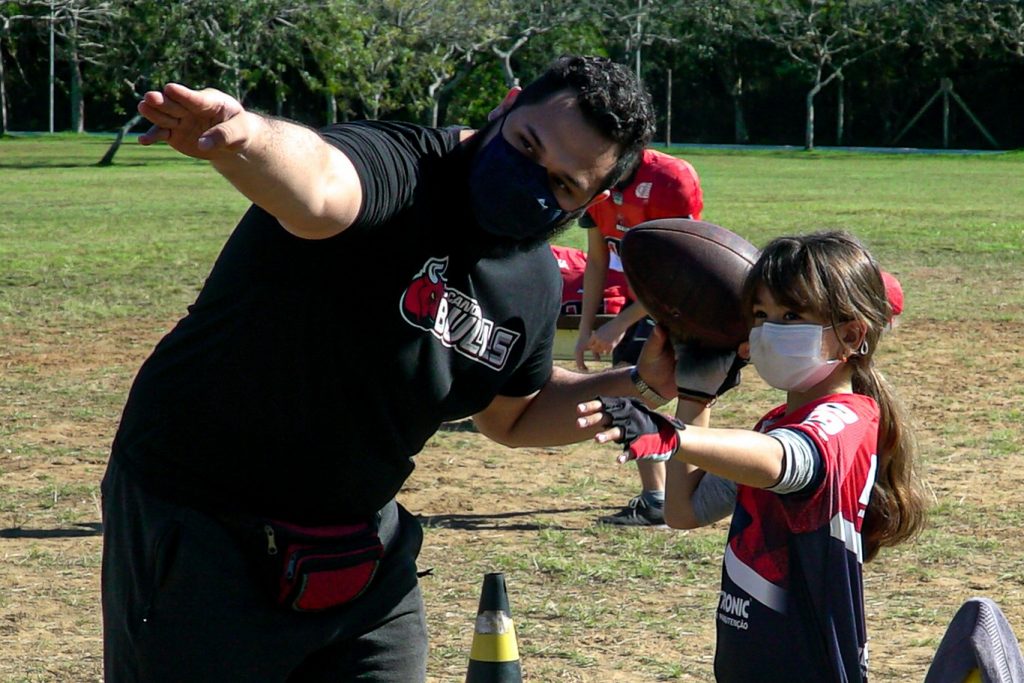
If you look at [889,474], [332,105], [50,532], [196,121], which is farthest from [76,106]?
[196,121]

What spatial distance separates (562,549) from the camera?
621 centimetres

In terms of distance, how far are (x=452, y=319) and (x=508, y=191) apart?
297mm

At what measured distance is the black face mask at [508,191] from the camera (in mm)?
2713

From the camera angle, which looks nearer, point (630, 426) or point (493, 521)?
point (630, 426)

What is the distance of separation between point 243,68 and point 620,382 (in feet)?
145

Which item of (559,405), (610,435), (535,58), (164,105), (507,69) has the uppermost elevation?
(535,58)

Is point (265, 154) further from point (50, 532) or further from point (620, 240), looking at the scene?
point (50, 532)

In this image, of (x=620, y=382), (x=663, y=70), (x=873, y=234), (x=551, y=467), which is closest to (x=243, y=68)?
(x=663, y=70)

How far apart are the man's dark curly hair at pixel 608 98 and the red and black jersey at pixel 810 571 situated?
2.18 ft

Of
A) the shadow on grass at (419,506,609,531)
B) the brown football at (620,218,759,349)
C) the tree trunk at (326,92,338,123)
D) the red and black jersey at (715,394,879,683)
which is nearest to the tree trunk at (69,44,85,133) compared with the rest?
the tree trunk at (326,92,338,123)

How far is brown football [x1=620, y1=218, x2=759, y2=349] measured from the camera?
331 cm

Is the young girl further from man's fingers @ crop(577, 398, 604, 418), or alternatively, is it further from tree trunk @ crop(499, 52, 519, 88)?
tree trunk @ crop(499, 52, 519, 88)

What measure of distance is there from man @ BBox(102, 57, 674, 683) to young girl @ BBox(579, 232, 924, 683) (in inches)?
19.7

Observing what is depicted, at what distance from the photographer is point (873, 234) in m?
19.0
